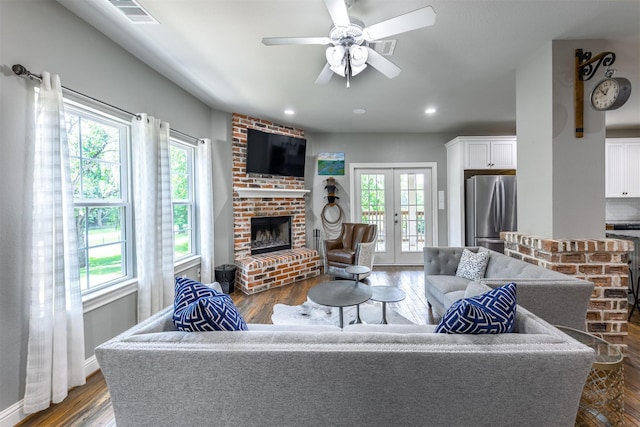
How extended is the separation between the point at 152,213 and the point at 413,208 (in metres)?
4.41

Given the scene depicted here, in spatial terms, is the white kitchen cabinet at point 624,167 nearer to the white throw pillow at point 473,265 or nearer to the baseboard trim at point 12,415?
the white throw pillow at point 473,265

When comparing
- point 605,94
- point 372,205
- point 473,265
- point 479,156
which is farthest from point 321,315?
point 479,156

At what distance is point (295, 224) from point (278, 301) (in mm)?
1730

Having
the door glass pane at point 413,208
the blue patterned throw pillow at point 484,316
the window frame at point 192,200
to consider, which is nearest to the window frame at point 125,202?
the window frame at point 192,200

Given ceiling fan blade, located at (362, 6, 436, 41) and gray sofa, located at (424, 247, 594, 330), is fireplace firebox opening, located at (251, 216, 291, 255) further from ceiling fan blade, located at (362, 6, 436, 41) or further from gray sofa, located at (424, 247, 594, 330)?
ceiling fan blade, located at (362, 6, 436, 41)

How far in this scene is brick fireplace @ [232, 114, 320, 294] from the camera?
399cm

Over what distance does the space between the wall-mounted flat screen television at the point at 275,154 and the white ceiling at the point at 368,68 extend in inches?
23.8

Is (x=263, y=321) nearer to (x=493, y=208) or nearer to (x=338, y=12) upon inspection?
(x=338, y=12)

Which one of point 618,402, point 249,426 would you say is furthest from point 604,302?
point 249,426

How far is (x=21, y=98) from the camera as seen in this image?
1.65 metres

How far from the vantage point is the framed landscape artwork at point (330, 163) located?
17.3 feet

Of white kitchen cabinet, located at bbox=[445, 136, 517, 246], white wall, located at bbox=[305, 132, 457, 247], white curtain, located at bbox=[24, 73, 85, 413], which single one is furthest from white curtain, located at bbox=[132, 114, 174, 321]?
white kitchen cabinet, located at bbox=[445, 136, 517, 246]

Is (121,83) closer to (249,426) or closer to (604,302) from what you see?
(249,426)

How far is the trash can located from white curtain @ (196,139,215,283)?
0.43ft
